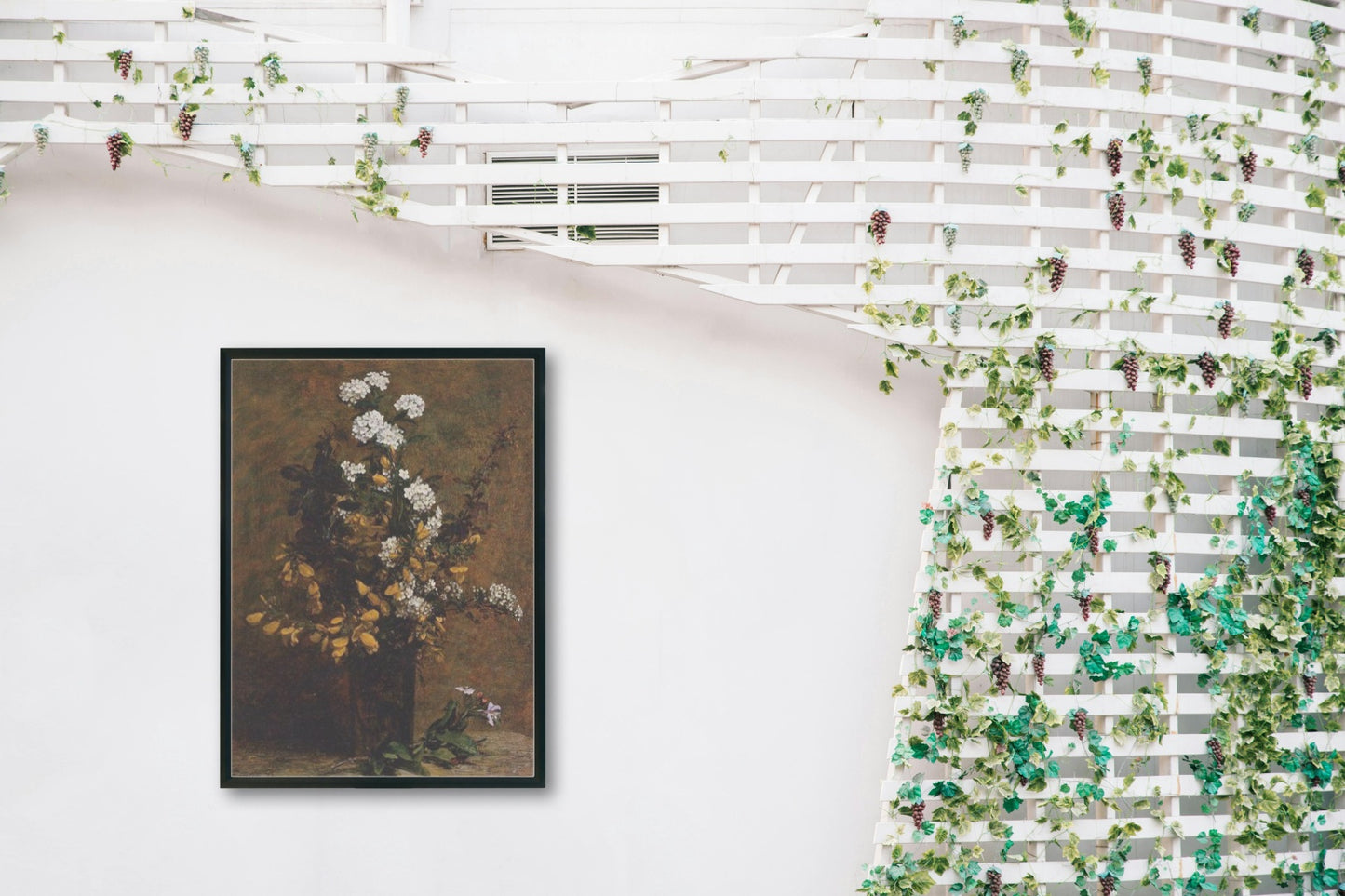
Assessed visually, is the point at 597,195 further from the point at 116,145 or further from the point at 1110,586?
the point at 1110,586

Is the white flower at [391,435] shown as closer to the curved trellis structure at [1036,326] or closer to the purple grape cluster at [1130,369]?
the curved trellis structure at [1036,326]

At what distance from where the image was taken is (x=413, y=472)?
288cm

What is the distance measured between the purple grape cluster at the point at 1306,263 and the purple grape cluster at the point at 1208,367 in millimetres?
390

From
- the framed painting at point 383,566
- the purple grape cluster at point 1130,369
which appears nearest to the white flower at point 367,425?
the framed painting at point 383,566

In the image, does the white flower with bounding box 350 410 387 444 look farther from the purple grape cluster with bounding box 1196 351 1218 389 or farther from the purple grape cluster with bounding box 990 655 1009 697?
the purple grape cluster with bounding box 1196 351 1218 389

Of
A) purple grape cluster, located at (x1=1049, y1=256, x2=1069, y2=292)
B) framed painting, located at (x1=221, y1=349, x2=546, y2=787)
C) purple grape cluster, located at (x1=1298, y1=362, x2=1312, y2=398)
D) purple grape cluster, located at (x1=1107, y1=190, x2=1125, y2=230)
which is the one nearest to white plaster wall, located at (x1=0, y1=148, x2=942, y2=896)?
framed painting, located at (x1=221, y1=349, x2=546, y2=787)

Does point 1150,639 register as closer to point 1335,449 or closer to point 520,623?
point 1335,449

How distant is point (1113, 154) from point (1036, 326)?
506 mm

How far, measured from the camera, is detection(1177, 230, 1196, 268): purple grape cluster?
9.04 feet

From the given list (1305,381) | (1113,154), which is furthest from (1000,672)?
(1113,154)

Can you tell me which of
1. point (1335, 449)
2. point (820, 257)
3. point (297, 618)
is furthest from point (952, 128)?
point (297, 618)

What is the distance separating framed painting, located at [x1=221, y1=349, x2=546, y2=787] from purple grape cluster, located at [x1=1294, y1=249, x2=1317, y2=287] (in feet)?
7.14

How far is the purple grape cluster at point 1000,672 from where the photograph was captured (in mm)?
2666

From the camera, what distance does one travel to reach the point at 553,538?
2895 mm
